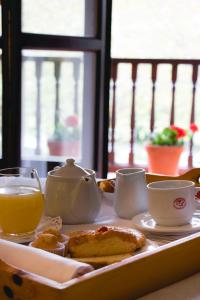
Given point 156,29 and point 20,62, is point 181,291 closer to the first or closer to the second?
point 20,62

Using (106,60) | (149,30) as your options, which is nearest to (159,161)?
(149,30)

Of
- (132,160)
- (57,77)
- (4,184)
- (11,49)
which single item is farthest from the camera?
(132,160)

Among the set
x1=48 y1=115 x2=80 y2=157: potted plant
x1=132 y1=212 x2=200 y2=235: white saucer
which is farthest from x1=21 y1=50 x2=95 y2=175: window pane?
x1=132 y1=212 x2=200 y2=235: white saucer

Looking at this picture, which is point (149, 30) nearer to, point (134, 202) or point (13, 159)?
point (13, 159)

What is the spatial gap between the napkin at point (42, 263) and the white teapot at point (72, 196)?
1.08 ft

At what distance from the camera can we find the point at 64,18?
111 inches

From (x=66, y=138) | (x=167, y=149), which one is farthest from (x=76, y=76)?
(x=167, y=149)

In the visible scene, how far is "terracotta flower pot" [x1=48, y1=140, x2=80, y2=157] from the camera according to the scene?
10.1 feet

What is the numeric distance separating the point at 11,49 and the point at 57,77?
82 centimetres

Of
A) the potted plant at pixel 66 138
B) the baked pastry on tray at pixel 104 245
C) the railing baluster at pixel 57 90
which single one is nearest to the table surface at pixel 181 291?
the baked pastry on tray at pixel 104 245

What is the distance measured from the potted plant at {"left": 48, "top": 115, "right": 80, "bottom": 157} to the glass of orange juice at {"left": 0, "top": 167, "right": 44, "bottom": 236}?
1.85 m

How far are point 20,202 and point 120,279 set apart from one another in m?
0.45

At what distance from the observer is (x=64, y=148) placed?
10.5 ft

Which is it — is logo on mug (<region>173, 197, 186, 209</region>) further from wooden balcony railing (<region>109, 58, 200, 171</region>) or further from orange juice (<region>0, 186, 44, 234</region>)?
wooden balcony railing (<region>109, 58, 200, 171</region>)
